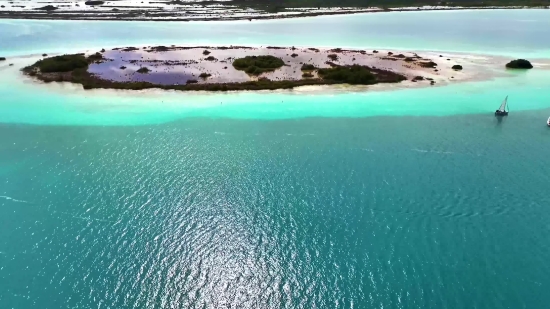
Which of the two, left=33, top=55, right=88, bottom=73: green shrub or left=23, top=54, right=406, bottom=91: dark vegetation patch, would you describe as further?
left=33, top=55, right=88, bottom=73: green shrub

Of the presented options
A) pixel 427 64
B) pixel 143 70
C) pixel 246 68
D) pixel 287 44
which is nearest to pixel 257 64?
pixel 246 68

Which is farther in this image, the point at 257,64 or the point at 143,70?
the point at 257,64

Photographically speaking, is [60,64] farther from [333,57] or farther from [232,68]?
[333,57]

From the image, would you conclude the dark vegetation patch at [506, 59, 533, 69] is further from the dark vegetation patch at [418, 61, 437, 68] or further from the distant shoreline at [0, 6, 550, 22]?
the distant shoreline at [0, 6, 550, 22]

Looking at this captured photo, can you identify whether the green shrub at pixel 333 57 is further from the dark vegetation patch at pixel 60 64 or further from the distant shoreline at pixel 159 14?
the distant shoreline at pixel 159 14

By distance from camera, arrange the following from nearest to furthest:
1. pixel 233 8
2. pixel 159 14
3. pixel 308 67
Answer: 1. pixel 308 67
2. pixel 159 14
3. pixel 233 8

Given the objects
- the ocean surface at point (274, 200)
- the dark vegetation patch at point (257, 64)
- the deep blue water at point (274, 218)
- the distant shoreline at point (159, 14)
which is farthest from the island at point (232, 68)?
the distant shoreline at point (159, 14)

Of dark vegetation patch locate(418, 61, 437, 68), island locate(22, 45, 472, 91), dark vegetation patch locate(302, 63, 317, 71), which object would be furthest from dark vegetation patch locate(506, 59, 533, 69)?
dark vegetation patch locate(302, 63, 317, 71)
